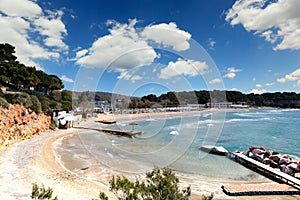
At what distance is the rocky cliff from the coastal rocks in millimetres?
16766

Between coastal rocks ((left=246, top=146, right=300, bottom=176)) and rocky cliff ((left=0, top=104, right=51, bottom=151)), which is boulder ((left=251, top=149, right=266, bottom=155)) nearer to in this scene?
coastal rocks ((left=246, top=146, right=300, bottom=176))

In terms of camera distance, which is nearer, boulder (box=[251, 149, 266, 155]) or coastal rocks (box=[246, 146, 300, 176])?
coastal rocks (box=[246, 146, 300, 176])

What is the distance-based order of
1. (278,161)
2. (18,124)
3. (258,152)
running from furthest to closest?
(18,124)
(258,152)
(278,161)

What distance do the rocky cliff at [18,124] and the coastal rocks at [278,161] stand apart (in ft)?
55.0

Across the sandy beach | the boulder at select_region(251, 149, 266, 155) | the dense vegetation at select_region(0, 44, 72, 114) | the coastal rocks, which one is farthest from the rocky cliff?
the boulder at select_region(251, 149, 266, 155)

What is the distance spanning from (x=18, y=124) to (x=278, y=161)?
19477mm

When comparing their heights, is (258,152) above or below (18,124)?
below

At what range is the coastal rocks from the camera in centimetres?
1068

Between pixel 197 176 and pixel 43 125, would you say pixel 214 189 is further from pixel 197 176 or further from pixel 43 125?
pixel 43 125

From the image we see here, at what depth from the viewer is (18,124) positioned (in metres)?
17.2

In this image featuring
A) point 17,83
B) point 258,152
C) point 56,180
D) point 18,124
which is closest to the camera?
point 56,180

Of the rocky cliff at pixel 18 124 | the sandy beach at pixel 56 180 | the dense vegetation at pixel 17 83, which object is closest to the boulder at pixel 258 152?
the sandy beach at pixel 56 180

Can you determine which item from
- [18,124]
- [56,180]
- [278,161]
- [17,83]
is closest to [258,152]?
[278,161]

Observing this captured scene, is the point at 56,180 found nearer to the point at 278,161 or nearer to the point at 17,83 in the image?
the point at 278,161
